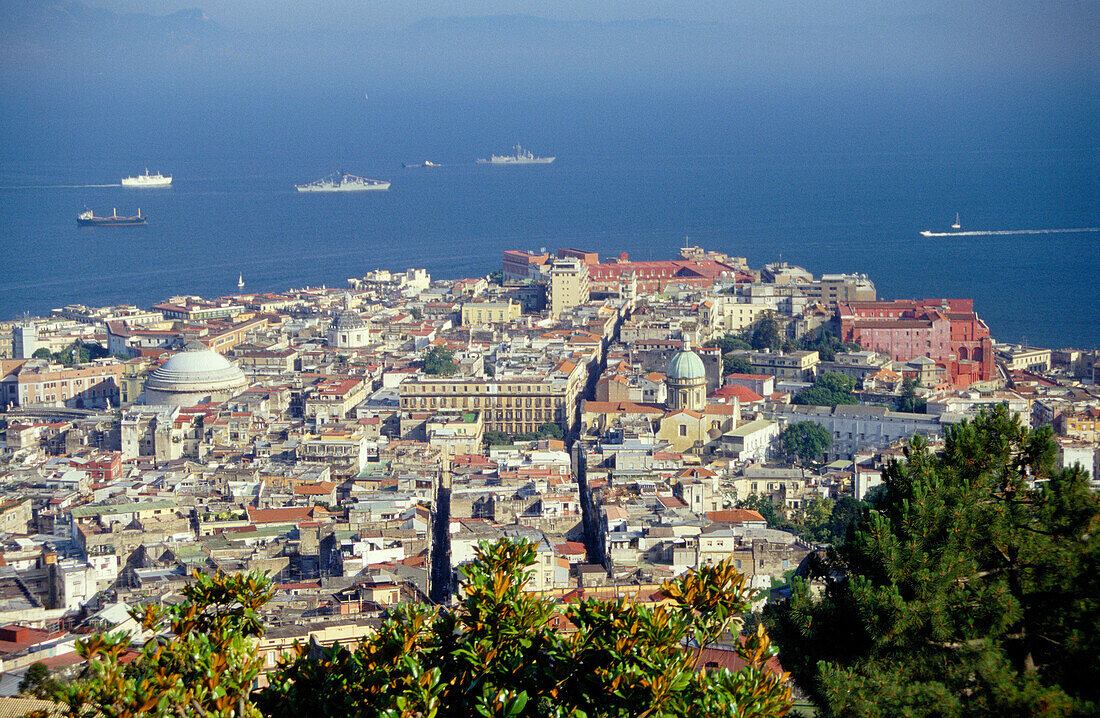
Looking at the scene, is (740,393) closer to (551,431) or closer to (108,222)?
(551,431)

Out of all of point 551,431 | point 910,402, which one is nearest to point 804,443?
point 910,402

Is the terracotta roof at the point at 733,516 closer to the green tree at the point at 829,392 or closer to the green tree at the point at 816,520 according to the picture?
the green tree at the point at 816,520

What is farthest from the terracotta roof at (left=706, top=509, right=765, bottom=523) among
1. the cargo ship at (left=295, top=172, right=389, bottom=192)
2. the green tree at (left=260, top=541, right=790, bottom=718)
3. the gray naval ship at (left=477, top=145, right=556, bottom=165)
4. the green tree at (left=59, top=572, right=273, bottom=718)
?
the gray naval ship at (left=477, top=145, right=556, bottom=165)

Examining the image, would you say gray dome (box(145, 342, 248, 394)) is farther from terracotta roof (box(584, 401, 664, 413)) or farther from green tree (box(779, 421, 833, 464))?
green tree (box(779, 421, 833, 464))

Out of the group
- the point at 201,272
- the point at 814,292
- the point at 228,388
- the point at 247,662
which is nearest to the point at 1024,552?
the point at 247,662

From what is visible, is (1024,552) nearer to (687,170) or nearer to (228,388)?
(228,388)
